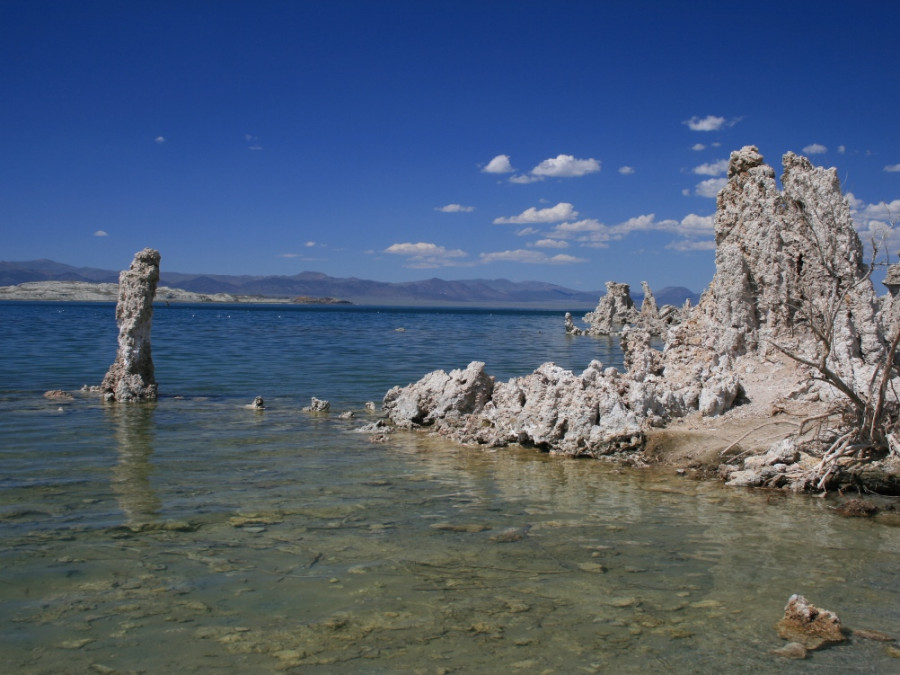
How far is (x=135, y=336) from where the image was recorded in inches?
680

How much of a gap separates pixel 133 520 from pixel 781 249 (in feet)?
36.5

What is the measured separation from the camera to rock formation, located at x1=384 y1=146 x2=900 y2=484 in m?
11.1

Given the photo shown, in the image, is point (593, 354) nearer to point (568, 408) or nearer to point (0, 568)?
point (568, 408)

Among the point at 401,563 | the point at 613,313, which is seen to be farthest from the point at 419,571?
the point at 613,313

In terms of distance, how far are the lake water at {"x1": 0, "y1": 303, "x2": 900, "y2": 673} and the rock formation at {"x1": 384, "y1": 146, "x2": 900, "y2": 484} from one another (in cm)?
87

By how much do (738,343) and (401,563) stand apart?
8.75m

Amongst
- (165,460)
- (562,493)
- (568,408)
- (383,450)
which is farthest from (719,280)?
(165,460)

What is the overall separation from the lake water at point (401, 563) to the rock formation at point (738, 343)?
874mm

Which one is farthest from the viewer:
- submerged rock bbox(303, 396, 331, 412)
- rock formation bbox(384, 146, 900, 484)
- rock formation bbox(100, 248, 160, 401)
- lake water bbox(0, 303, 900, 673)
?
rock formation bbox(100, 248, 160, 401)

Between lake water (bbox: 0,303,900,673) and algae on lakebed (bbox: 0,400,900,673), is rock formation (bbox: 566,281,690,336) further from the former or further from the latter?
algae on lakebed (bbox: 0,400,900,673)

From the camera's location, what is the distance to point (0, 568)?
20.7 feet

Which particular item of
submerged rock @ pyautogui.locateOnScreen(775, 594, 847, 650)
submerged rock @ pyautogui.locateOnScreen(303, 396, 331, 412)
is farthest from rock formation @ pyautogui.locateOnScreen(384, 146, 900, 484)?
submerged rock @ pyautogui.locateOnScreen(775, 594, 847, 650)

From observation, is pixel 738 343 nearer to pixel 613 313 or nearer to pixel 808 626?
pixel 808 626

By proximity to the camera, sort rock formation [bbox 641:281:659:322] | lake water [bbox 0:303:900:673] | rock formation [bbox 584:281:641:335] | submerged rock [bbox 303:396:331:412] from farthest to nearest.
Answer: rock formation [bbox 584:281:641:335], rock formation [bbox 641:281:659:322], submerged rock [bbox 303:396:331:412], lake water [bbox 0:303:900:673]
